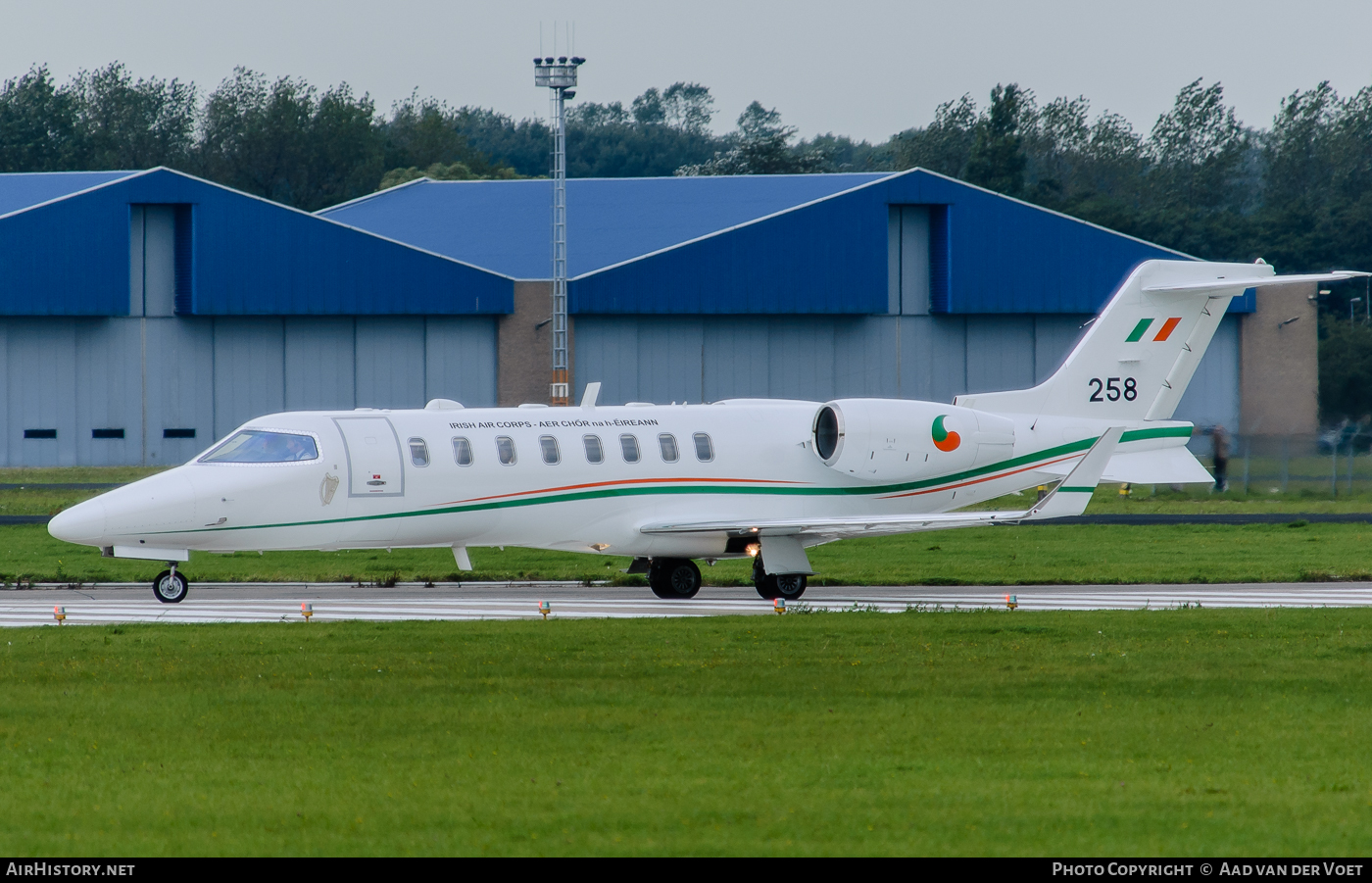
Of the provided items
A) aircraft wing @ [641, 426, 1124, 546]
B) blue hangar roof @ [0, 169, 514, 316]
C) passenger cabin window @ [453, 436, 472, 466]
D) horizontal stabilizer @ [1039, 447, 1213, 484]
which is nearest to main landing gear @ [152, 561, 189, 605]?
passenger cabin window @ [453, 436, 472, 466]

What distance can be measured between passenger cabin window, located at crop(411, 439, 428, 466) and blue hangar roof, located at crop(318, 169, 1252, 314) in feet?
109

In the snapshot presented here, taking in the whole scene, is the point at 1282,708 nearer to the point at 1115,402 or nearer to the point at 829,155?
the point at 1115,402

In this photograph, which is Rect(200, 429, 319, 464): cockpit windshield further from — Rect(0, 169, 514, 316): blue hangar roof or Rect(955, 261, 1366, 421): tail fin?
Rect(0, 169, 514, 316): blue hangar roof

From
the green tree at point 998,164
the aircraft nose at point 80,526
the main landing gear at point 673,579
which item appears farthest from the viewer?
the green tree at point 998,164

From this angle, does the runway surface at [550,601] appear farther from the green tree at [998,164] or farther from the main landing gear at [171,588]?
the green tree at [998,164]

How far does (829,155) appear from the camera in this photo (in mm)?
109812

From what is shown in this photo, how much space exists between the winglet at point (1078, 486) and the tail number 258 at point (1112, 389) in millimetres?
4466

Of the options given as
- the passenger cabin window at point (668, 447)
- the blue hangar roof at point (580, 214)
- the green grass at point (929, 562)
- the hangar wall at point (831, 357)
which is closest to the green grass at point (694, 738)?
the passenger cabin window at point (668, 447)

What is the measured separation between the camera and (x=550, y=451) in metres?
25.2

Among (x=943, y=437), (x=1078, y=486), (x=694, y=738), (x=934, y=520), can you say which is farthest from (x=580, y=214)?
(x=694, y=738)

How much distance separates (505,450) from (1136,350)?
36.5 feet

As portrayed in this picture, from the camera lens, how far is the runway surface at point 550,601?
907 inches
